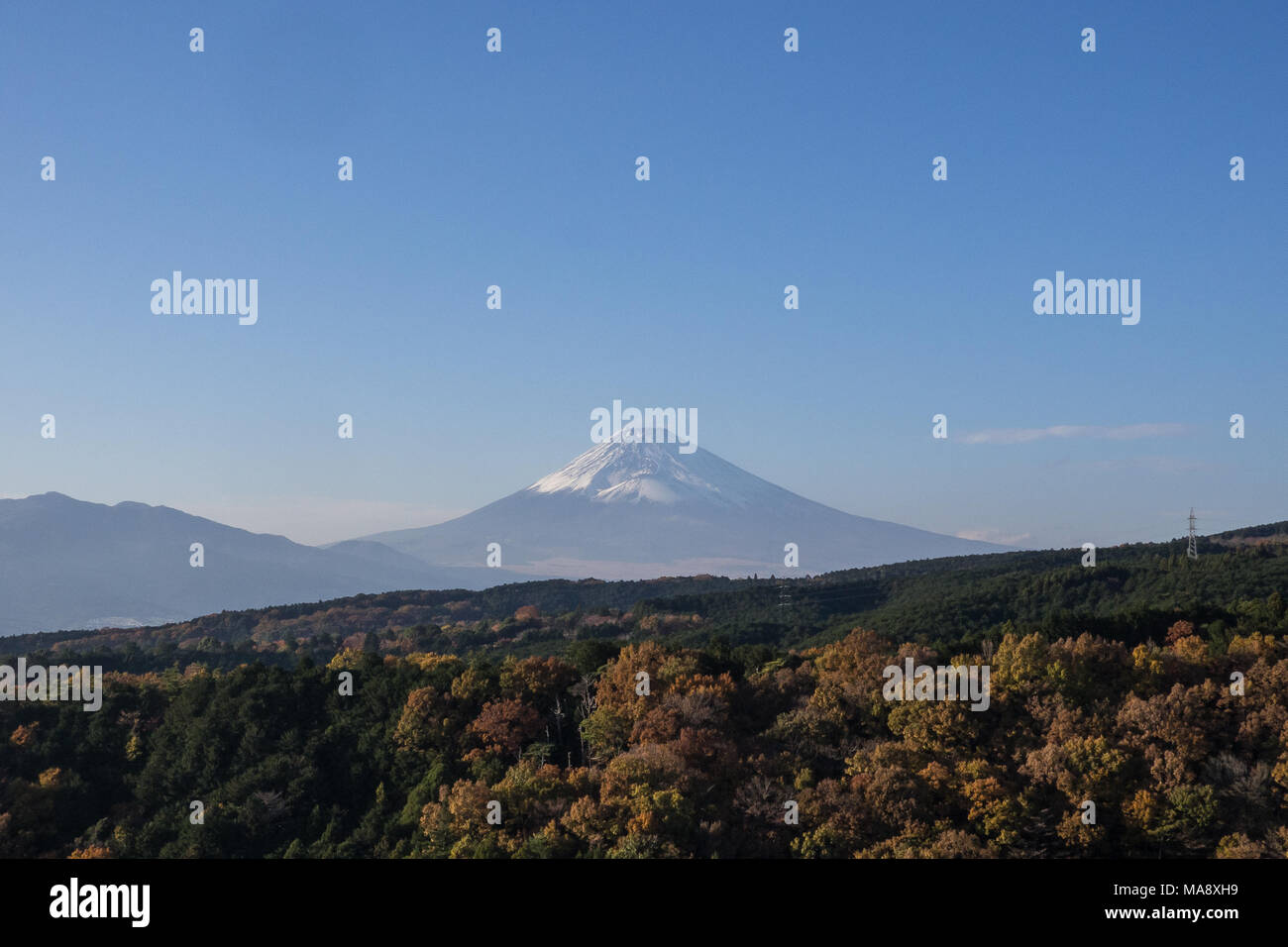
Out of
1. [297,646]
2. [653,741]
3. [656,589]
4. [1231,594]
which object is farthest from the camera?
[656,589]

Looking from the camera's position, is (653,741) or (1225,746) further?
(653,741)

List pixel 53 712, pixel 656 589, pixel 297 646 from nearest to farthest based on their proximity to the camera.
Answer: pixel 53 712 → pixel 297 646 → pixel 656 589

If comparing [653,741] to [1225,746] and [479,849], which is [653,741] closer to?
[479,849]

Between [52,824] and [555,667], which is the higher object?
[555,667]

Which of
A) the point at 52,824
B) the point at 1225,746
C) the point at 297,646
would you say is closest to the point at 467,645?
the point at 297,646

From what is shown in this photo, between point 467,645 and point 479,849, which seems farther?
point 467,645
